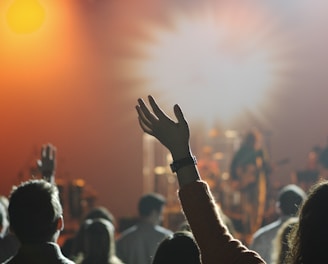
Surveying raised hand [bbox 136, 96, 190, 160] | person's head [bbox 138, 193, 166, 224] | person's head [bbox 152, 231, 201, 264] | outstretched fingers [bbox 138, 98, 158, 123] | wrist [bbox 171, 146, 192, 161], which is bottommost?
person's head [bbox 152, 231, 201, 264]

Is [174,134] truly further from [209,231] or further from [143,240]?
[143,240]

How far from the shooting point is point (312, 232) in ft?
6.53

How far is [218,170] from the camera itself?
15.7 m

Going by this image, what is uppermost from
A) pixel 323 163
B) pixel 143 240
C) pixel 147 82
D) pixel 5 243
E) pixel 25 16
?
pixel 25 16

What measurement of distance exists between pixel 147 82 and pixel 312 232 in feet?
49.7

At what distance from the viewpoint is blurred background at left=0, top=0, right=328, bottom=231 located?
16125 mm

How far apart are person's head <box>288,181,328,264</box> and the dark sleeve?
0.14 metres

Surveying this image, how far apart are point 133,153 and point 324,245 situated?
1482cm

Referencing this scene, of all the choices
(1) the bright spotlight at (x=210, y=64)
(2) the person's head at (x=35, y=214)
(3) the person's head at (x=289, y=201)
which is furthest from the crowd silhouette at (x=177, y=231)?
(1) the bright spotlight at (x=210, y=64)

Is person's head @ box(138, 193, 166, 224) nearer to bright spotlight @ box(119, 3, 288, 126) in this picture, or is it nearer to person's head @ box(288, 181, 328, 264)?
person's head @ box(288, 181, 328, 264)

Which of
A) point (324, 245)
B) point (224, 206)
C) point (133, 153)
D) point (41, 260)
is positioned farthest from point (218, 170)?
point (324, 245)

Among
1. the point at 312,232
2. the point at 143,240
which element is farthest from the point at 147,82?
the point at 312,232

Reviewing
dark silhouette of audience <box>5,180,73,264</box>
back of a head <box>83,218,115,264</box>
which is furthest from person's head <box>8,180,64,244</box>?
back of a head <box>83,218,115,264</box>

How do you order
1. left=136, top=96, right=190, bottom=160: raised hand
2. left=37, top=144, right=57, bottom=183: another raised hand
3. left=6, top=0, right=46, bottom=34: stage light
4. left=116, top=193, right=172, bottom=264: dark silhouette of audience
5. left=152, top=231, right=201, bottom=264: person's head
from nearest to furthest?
left=136, top=96, right=190, bottom=160: raised hand
left=152, top=231, right=201, bottom=264: person's head
left=37, top=144, right=57, bottom=183: another raised hand
left=116, top=193, right=172, bottom=264: dark silhouette of audience
left=6, top=0, right=46, bottom=34: stage light
